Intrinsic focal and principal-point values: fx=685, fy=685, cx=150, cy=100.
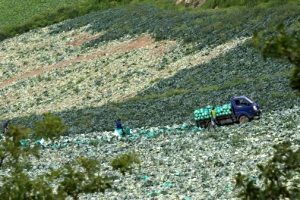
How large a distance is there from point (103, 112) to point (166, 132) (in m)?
10.2

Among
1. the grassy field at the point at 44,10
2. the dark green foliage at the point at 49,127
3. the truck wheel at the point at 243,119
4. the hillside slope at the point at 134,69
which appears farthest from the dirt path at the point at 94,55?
the dark green foliage at the point at 49,127

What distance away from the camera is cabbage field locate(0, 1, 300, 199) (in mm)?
23609

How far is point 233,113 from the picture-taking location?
101ft

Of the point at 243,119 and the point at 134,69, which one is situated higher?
the point at 243,119

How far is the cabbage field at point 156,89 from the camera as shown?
23.6m

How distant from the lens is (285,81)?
3541 centimetres

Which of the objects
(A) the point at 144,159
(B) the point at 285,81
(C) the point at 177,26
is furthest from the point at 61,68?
(A) the point at 144,159

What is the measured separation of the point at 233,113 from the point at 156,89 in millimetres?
15857

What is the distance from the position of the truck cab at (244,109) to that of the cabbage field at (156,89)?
64cm

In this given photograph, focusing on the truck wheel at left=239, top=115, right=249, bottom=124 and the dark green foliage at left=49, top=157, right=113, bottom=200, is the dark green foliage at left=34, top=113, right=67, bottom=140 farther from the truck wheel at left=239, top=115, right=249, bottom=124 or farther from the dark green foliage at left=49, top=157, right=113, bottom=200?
the truck wheel at left=239, top=115, right=249, bottom=124

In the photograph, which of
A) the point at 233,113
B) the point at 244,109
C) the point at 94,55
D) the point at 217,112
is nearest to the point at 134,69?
the point at 94,55

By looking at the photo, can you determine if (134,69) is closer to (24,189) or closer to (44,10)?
(44,10)

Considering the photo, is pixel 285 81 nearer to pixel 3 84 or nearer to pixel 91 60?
pixel 91 60

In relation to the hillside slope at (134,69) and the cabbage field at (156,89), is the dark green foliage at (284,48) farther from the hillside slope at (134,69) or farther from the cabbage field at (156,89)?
the hillside slope at (134,69)
